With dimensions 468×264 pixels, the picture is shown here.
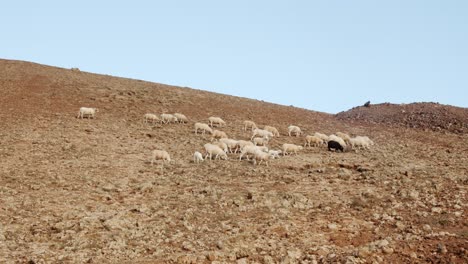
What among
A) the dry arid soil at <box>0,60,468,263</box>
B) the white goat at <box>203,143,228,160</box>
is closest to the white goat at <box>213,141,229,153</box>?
the white goat at <box>203,143,228,160</box>

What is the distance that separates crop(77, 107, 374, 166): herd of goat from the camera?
1764cm

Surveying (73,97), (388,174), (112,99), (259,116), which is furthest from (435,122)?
(73,97)

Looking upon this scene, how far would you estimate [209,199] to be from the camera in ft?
43.0

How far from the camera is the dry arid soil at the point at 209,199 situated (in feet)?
32.6

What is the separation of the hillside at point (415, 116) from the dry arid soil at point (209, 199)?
3330mm

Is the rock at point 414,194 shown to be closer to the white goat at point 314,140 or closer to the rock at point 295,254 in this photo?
the rock at point 295,254

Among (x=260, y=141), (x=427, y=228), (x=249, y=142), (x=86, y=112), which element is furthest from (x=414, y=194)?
(x=86, y=112)

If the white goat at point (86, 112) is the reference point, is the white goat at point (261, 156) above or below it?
below

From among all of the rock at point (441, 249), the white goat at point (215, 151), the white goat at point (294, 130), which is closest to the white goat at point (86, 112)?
the white goat at point (215, 151)

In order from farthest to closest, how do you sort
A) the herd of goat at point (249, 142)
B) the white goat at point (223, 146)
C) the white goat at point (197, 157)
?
the white goat at point (223, 146), the herd of goat at point (249, 142), the white goat at point (197, 157)

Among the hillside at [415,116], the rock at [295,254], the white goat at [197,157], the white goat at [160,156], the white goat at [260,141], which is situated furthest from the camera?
the hillside at [415,116]

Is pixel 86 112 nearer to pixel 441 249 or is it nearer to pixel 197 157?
pixel 197 157

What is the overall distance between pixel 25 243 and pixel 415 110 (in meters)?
25.4

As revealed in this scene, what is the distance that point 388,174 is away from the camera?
50.6 ft
